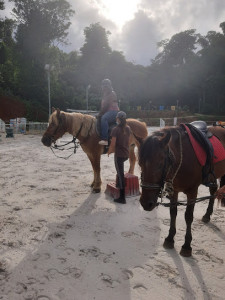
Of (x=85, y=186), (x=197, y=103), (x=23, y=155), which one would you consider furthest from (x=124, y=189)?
(x=197, y=103)

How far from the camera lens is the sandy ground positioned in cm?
251

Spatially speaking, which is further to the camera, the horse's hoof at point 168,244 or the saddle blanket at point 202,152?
the horse's hoof at point 168,244

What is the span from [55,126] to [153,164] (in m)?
3.69

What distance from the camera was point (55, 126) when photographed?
220 inches

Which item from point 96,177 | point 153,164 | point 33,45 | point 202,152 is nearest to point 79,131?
point 96,177

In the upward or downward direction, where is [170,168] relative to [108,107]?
downward

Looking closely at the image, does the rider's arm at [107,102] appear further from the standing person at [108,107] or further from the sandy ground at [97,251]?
the sandy ground at [97,251]

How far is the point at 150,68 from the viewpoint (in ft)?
190

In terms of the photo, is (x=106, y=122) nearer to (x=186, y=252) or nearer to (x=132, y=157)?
(x=132, y=157)

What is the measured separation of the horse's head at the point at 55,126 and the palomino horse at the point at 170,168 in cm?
330

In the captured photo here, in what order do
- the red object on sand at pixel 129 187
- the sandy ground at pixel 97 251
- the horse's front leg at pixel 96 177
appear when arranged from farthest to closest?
the horse's front leg at pixel 96 177, the red object on sand at pixel 129 187, the sandy ground at pixel 97 251

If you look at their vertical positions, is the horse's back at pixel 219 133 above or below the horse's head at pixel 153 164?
above

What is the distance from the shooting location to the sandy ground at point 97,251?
251 cm

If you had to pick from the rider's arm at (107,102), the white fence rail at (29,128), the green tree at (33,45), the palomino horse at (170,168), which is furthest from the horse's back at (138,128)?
the green tree at (33,45)
